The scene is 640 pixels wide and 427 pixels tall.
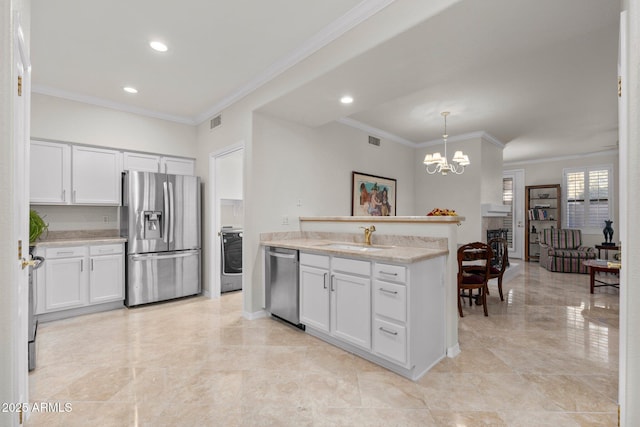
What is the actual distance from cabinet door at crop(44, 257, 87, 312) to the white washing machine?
5.51 ft

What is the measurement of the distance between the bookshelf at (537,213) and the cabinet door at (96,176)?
948 centimetres

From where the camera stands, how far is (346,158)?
489 cm

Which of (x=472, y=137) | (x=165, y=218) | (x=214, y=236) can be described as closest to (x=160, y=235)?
(x=165, y=218)

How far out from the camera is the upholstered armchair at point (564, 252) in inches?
246

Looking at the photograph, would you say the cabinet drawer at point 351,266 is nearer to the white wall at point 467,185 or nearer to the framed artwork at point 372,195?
the framed artwork at point 372,195

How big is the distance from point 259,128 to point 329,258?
1828mm

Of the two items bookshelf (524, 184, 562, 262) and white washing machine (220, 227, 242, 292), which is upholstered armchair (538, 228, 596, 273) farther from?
white washing machine (220, 227, 242, 292)

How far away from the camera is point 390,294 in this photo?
7.66ft

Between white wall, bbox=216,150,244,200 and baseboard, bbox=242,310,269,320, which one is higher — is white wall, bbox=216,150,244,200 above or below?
above

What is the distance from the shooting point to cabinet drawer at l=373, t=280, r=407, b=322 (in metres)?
2.25

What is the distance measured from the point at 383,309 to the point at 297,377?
2.73 feet

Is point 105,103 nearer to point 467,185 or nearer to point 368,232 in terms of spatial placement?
point 368,232

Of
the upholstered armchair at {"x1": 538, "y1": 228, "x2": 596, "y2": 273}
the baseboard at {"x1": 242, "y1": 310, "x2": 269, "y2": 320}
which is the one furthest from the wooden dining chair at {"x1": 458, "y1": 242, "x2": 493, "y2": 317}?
the upholstered armchair at {"x1": 538, "y1": 228, "x2": 596, "y2": 273}

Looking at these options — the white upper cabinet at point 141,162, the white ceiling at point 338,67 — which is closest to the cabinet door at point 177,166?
the white upper cabinet at point 141,162
